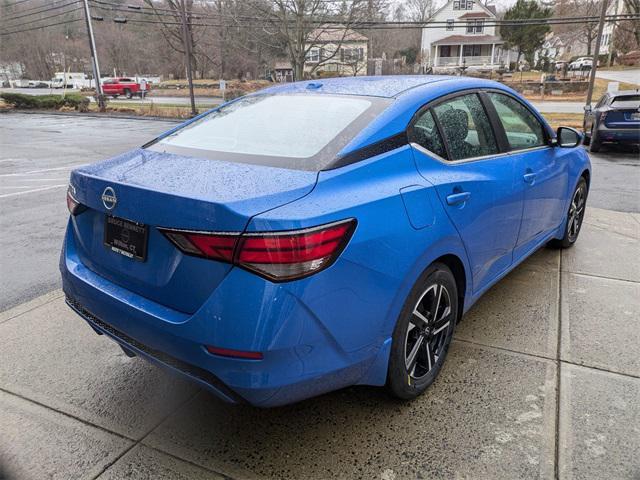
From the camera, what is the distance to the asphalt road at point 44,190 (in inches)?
171

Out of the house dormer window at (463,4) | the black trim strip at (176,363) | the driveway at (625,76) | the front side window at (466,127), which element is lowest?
the driveway at (625,76)

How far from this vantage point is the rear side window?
247 centimetres

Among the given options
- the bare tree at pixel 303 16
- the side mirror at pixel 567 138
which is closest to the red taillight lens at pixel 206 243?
the side mirror at pixel 567 138

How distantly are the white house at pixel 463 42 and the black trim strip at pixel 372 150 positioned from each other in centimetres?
5935

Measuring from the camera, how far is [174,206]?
184 centimetres

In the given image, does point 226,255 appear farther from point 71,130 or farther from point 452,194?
point 71,130

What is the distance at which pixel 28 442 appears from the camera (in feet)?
7.50

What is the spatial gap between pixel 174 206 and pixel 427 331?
141 centimetres

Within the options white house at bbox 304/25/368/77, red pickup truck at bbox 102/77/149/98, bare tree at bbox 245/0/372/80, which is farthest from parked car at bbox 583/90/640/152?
red pickup truck at bbox 102/77/149/98

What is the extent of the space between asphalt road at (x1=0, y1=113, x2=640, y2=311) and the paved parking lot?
852 millimetres

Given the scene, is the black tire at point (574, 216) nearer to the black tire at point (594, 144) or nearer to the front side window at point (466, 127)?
the front side window at point (466, 127)

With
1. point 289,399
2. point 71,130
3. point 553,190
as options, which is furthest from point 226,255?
point 71,130

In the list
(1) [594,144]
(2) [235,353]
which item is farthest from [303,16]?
(2) [235,353]

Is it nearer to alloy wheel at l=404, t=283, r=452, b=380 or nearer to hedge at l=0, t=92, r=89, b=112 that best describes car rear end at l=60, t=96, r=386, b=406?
alloy wheel at l=404, t=283, r=452, b=380
